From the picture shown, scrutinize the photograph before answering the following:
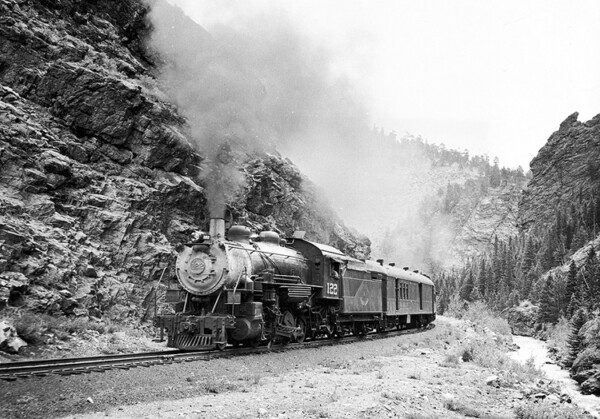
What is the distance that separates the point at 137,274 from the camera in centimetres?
2020

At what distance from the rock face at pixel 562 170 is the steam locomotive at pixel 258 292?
397 feet

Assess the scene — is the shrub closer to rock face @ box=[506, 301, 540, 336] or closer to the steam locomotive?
the steam locomotive

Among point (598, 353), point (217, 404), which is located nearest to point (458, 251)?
point (598, 353)

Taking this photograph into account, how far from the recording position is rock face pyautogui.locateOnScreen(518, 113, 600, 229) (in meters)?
130

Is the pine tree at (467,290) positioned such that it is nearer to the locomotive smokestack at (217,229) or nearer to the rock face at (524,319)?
the rock face at (524,319)

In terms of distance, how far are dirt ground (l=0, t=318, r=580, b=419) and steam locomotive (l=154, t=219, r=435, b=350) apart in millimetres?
1454

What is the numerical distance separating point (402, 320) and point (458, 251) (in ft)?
560

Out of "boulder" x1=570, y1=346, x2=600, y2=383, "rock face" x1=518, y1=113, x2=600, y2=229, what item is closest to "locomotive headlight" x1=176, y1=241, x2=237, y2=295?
"boulder" x1=570, y1=346, x2=600, y2=383

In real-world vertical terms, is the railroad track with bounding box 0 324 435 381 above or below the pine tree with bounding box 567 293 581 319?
below

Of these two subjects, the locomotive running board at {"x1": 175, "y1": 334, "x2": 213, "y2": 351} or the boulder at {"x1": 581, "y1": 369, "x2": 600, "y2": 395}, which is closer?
the locomotive running board at {"x1": 175, "y1": 334, "x2": 213, "y2": 351}

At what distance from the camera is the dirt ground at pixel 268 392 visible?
288 inches

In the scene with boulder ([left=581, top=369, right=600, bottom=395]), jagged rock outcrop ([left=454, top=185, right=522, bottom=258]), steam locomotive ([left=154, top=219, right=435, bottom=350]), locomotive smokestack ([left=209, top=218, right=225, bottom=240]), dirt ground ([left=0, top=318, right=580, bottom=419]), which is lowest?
boulder ([left=581, top=369, right=600, bottom=395])

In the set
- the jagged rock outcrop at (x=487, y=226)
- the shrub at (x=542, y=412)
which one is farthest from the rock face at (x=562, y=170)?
the shrub at (x=542, y=412)

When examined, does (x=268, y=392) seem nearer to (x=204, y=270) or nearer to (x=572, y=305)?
(x=204, y=270)
